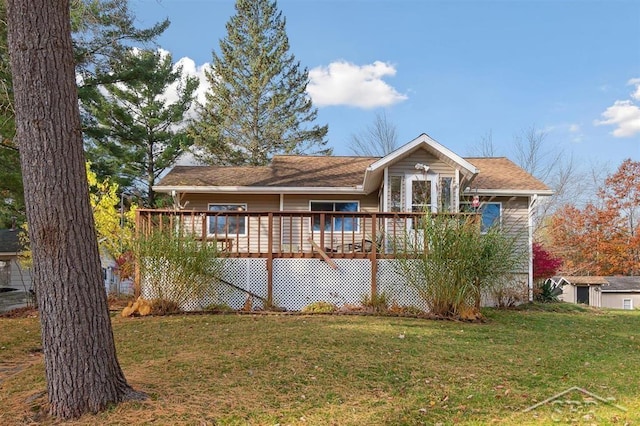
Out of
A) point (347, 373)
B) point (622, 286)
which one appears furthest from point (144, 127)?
point (622, 286)

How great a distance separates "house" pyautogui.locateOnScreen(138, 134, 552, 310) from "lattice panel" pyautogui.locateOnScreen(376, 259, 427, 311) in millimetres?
19

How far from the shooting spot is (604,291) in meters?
22.1

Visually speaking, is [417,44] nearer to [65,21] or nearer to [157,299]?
[157,299]

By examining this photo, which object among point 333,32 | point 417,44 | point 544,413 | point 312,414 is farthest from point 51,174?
point 417,44

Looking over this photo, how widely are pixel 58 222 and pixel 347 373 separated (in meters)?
2.68

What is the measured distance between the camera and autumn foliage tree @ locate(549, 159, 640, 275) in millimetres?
23266

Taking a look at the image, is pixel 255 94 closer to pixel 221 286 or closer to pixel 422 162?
pixel 422 162

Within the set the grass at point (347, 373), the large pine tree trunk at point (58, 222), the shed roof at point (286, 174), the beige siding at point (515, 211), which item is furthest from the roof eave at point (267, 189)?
the large pine tree trunk at point (58, 222)

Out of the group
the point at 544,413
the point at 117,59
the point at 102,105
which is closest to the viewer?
the point at 544,413

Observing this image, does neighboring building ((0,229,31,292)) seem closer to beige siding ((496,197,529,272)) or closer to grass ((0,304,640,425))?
grass ((0,304,640,425))

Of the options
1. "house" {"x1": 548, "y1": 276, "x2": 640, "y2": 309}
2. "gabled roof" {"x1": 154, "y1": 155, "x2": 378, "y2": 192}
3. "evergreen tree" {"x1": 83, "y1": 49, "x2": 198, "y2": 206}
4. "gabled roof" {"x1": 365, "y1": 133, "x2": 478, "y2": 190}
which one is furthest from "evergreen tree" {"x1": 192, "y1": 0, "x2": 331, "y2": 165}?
"house" {"x1": 548, "y1": 276, "x2": 640, "y2": 309}

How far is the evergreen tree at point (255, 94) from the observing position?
2372 centimetres

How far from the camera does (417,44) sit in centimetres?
1772

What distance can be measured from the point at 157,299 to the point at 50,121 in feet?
16.1
